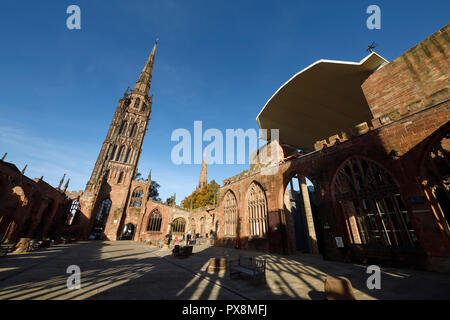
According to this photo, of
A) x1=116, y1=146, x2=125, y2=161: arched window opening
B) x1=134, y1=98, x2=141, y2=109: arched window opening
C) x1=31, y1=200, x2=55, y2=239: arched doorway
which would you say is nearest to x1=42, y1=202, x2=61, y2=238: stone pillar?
x1=31, y1=200, x2=55, y2=239: arched doorway

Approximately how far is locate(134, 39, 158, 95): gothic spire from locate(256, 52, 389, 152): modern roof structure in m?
40.7

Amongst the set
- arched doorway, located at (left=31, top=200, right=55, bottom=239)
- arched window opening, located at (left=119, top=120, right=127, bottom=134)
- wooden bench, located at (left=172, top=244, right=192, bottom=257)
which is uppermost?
arched window opening, located at (left=119, top=120, right=127, bottom=134)

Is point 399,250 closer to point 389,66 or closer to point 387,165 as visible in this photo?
point 387,165

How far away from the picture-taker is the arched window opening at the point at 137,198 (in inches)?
1346

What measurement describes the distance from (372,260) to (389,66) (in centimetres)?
1264

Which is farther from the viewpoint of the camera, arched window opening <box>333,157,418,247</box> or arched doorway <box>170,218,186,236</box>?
arched doorway <box>170,218,186,236</box>

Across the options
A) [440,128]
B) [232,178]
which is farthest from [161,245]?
[440,128]

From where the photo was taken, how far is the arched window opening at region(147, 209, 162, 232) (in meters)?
32.2

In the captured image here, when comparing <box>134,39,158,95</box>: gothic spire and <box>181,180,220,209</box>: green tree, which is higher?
<box>134,39,158,95</box>: gothic spire

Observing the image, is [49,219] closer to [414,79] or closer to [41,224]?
[41,224]

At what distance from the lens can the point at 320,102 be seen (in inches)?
776

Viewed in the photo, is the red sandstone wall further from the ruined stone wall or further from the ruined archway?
the ruined stone wall

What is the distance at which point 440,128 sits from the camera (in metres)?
7.59

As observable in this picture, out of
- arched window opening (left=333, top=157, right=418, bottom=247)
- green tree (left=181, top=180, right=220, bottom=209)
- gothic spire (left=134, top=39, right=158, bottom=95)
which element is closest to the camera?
arched window opening (left=333, top=157, right=418, bottom=247)
